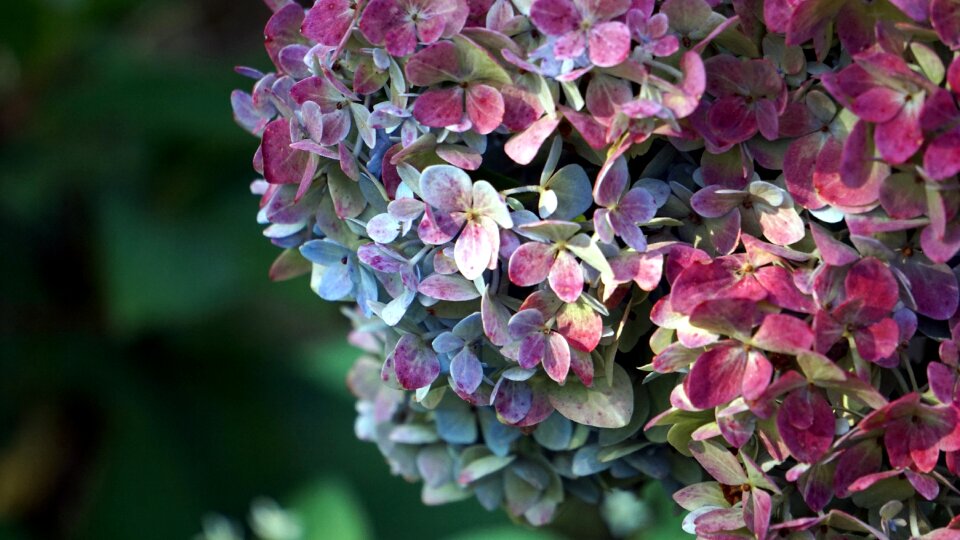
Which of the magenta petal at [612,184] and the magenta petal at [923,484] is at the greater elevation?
the magenta petal at [612,184]

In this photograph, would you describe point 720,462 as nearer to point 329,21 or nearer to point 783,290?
point 783,290

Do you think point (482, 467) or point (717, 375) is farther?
point (482, 467)

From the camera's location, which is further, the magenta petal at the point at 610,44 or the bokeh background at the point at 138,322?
the bokeh background at the point at 138,322

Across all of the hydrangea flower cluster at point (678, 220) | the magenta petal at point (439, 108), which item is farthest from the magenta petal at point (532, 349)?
the magenta petal at point (439, 108)

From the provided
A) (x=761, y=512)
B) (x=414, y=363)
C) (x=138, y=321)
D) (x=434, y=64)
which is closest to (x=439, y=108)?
(x=434, y=64)

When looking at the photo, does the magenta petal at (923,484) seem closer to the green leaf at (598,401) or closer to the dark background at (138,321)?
the green leaf at (598,401)

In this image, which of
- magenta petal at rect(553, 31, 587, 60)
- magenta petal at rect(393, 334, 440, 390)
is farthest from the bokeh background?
magenta petal at rect(553, 31, 587, 60)
